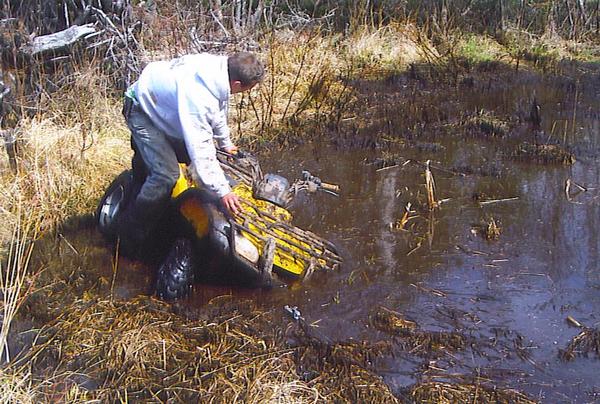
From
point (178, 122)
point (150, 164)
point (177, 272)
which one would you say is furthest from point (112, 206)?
point (178, 122)

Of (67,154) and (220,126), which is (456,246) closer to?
(220,126)

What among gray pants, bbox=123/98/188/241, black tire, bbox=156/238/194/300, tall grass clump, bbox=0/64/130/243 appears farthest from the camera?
tall grass clump, bbox=0/64/130/243

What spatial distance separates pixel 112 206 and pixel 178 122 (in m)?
1.29

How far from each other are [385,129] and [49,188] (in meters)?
4.15

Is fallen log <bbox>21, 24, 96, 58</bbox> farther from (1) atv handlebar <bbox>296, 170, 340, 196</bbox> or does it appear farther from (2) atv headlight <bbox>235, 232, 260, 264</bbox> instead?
(2) atv headlight <bbox>235, 232, 260, 264</bbox>

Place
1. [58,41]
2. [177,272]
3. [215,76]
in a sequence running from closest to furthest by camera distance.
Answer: [215,76] < [177,272] < [58,41]

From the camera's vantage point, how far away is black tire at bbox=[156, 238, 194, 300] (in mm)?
5543

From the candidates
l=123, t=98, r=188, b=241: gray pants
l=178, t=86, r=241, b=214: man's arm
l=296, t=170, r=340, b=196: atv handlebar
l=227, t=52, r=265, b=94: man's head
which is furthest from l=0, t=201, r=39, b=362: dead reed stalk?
l=296, t=170, r=340, b=196: atv handlebar

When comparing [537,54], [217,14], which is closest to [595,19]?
[537,54]

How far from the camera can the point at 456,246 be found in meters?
6.32

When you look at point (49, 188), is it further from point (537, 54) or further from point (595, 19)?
point (595, 19)

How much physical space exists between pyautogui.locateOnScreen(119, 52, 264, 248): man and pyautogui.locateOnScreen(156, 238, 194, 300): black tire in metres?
0.32

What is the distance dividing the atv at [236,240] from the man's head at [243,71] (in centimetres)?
85

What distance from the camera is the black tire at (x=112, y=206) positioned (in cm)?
617
